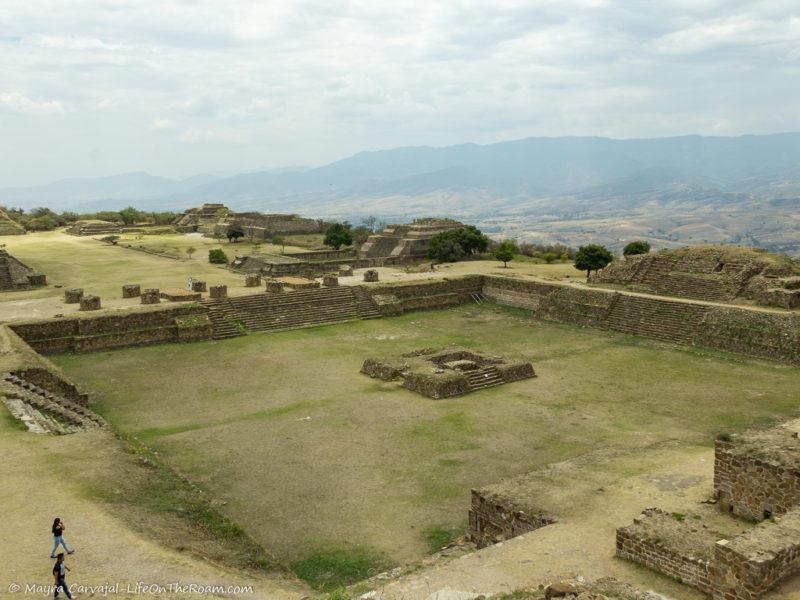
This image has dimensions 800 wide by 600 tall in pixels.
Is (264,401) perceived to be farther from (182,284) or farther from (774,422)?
(182,284)

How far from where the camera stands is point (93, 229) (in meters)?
65.2

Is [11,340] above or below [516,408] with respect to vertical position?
above

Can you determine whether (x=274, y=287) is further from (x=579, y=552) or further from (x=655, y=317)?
(x=579, y=552)

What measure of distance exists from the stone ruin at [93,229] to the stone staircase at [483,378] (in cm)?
5281

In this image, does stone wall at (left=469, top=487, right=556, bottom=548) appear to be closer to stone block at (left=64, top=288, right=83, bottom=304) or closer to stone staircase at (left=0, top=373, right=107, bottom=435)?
stone staircase at (left=0, top=373, right=107, bottom=435)

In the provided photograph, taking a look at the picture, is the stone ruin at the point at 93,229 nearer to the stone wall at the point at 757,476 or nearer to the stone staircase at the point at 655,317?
the stone staircase at the point at 655,317

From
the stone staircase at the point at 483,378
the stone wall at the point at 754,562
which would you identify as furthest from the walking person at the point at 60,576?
the stone staircase at the point at 483,378

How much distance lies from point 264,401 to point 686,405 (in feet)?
38.7

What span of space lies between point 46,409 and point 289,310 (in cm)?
1457

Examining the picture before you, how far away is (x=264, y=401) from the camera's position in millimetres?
19422

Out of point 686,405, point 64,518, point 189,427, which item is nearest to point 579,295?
point 686,405

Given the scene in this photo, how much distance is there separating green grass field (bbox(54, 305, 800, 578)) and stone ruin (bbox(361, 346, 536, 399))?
0.45 metres

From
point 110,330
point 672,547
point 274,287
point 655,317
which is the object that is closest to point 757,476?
point 672,547

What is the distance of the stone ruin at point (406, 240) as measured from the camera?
47.1m
